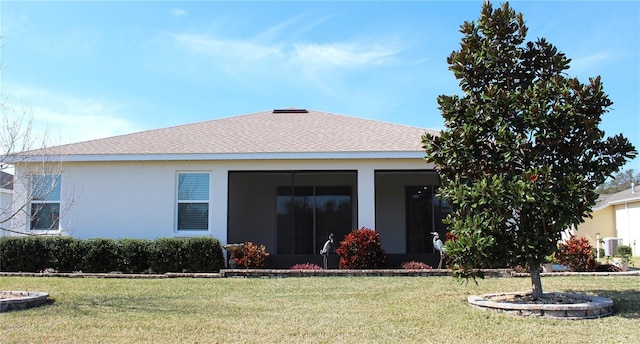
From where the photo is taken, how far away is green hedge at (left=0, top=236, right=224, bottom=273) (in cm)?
1428

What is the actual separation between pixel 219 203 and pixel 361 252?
14.1ft

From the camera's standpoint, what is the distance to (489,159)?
29.9 ft

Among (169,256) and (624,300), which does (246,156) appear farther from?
(624,300)

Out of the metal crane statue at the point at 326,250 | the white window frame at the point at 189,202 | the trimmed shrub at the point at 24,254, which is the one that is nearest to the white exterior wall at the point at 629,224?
the metal crane statue at the point at 326,250

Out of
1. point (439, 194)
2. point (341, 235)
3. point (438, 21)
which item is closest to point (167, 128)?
point (341, 235)

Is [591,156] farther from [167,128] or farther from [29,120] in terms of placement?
[167,128]

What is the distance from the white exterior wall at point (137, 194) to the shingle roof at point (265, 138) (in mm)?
421

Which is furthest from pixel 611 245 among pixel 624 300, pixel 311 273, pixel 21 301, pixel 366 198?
pixel 21 301

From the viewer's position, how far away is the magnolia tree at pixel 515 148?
8.37m

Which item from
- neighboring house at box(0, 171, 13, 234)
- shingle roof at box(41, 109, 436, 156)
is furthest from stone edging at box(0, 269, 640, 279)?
A: shingle roof at box(41, 109, 436, 156)

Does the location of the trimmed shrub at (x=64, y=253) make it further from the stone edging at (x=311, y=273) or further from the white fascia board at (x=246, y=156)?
the white fascia board at (x=246, y=156)

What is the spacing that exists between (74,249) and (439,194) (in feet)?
32.8

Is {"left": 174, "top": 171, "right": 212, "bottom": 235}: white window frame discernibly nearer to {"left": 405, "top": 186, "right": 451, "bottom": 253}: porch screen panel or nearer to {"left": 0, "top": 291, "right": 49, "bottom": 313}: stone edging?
{"left": 0, "top": 291, "right": 49, "bottom": 313}: stone edging

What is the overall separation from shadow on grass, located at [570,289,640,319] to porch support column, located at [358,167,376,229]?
19.8 feet
